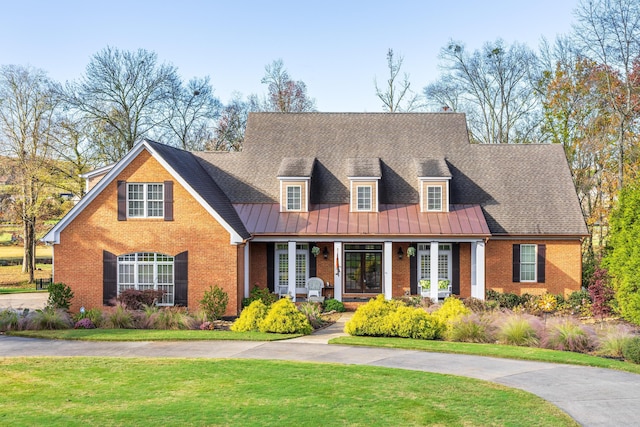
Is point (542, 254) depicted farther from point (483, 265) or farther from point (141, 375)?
point (141, 375)

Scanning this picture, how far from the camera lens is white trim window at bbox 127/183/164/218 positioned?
24.3 metres

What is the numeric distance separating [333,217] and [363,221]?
1.37 metres

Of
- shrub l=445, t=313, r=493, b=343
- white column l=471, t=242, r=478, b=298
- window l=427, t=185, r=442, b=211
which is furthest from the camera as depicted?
window l=427, t=185, r=442, b=211

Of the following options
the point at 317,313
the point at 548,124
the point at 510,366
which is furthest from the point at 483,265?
the point at 548,124

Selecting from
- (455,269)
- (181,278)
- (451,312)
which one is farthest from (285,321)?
(455,269)

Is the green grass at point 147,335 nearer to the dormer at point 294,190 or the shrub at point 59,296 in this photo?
the shrub at point 59,296

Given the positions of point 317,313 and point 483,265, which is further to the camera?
point 483,265

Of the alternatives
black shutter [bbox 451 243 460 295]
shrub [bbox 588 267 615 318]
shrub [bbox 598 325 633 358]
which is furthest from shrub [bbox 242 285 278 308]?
shrub [bbox 588 267 615 318]

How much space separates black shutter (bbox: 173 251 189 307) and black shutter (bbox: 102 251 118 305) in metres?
2.29

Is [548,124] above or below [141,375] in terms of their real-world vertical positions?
above

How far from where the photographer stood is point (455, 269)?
28.1 m

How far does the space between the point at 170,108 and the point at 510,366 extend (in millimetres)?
39123

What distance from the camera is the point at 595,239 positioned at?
174 ft

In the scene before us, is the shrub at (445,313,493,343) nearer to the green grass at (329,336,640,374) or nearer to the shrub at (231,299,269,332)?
the green grass at (329,336,640,374)
